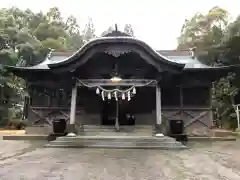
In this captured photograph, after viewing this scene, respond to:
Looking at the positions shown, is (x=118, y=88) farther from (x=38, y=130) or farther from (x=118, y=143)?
(x=38, y=130)

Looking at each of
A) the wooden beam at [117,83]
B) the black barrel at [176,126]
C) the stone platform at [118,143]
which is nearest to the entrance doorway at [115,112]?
the wooden beam at [117,83]

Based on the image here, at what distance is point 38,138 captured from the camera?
36.9 feet

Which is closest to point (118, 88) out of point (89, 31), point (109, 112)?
point (109, 112)

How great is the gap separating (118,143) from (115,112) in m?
5.13

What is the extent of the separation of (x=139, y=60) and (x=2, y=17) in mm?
18213

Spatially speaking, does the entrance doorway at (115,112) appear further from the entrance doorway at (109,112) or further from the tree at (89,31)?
the tree at (89,31)

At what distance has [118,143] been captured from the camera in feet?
29.1

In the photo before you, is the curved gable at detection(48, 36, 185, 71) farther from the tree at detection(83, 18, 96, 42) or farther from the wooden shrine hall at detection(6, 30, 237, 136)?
the tree at detection(83, 18, 96, 42)

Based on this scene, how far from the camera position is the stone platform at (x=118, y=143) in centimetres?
856

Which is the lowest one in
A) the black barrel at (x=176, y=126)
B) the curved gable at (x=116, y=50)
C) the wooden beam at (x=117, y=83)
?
the black barrel at (x=176, y=126)

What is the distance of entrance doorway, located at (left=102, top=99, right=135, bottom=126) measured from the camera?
13.5 metres

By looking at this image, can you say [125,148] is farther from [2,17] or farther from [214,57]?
[2,17]

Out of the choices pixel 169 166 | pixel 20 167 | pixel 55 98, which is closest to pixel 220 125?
pixel 55 98

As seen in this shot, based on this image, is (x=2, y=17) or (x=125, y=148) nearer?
(x=125, y=148)
